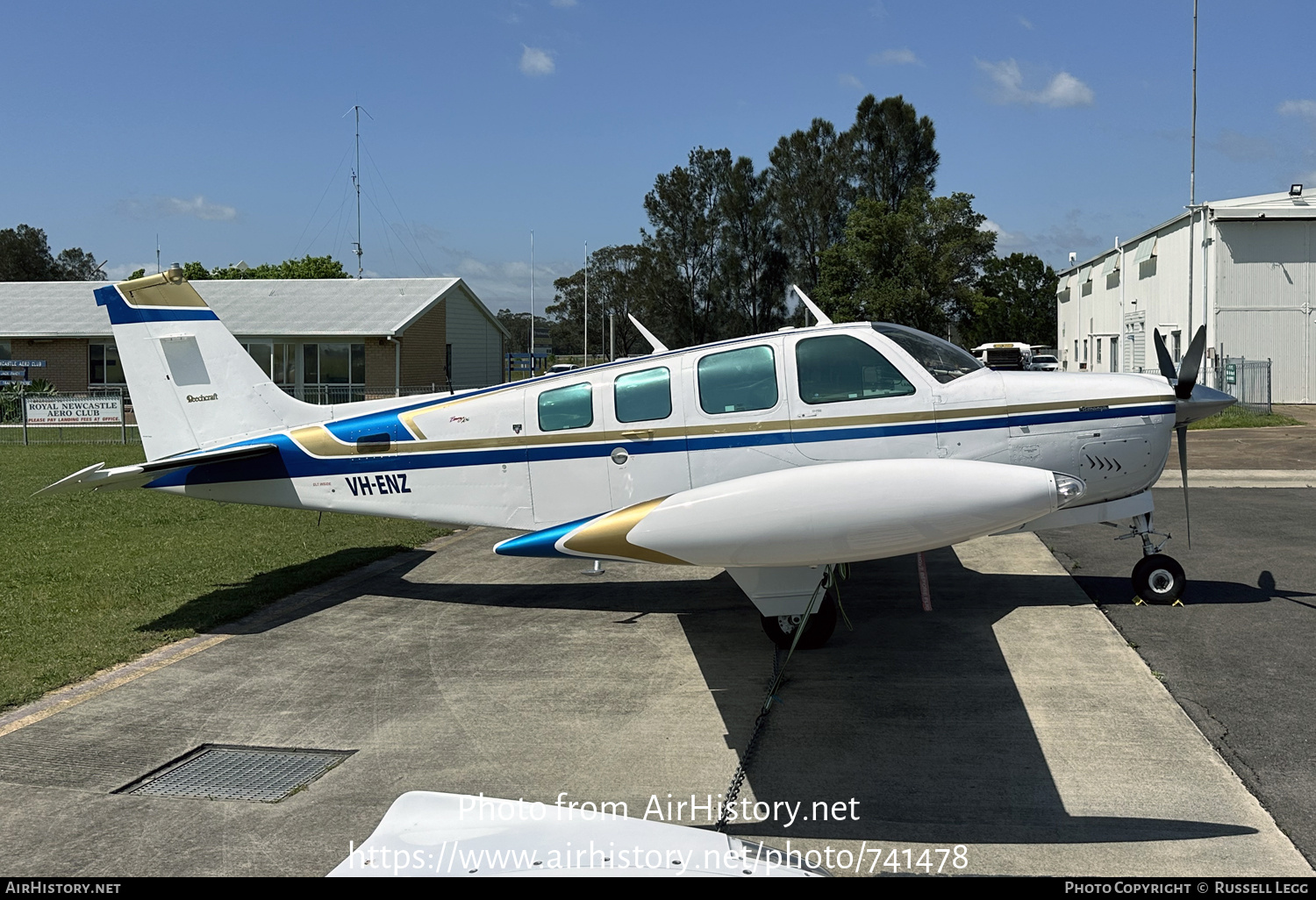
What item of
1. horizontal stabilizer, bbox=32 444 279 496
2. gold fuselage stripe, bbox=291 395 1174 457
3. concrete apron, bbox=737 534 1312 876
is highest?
gold fuselage stripe, bbox=291 395 1174 457

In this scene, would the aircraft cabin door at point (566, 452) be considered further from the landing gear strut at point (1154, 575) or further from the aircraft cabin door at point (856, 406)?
the landing gear strut at point (1154, 575)

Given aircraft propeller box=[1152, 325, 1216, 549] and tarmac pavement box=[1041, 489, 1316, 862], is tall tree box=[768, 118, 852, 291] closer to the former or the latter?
tarmac pavement box=[1041, 489, 1316, 862]

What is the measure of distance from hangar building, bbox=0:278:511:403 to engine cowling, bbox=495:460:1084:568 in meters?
31.2

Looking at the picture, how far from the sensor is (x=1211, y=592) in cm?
902

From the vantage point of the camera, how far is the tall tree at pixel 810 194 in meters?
61.2

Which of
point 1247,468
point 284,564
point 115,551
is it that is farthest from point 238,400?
point 1247,468

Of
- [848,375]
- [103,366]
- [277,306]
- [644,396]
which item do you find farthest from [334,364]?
[848,375]

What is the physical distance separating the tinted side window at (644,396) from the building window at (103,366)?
1392 inches

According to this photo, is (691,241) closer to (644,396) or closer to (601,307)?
(601,307)

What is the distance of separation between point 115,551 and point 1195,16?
1283 inches

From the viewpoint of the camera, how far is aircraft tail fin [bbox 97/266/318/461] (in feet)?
31.2

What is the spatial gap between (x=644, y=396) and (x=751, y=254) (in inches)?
2285

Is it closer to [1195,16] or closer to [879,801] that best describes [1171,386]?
[879,801]

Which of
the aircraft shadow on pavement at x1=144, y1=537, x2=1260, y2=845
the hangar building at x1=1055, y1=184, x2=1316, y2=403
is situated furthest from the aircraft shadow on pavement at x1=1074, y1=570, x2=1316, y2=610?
the hangar building at x1=1055, y1=184, x2=1316, y2=403
